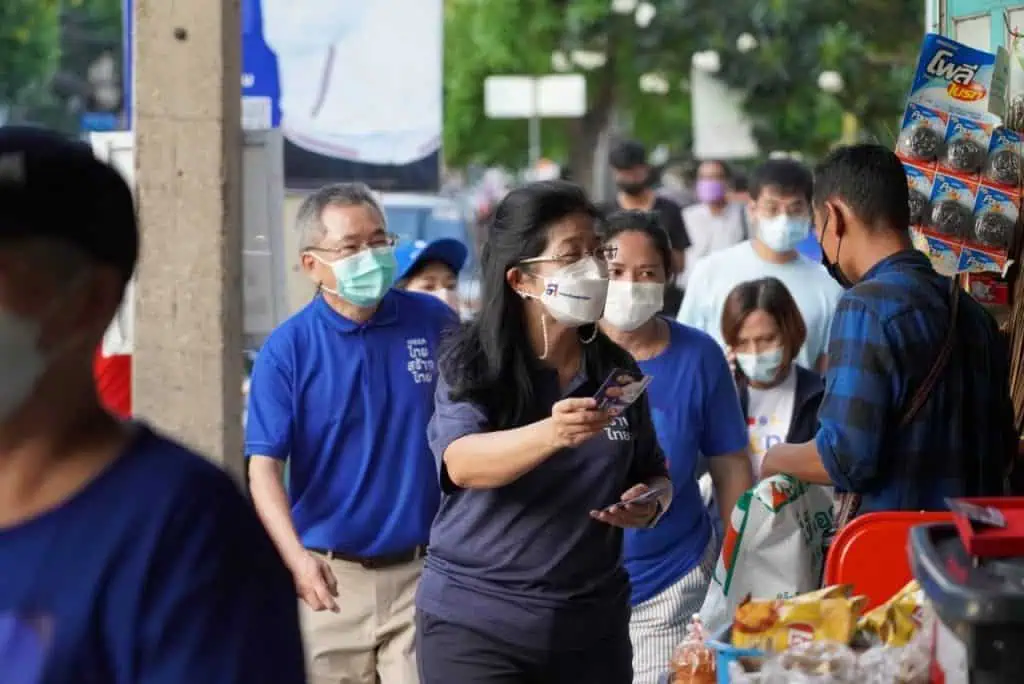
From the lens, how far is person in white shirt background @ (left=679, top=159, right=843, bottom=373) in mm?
8516

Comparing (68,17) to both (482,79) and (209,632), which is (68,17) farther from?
(209,632)

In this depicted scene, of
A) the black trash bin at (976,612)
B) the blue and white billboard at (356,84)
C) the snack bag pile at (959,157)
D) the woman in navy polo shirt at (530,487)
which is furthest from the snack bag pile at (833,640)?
the blue and white billboard at (356,84)

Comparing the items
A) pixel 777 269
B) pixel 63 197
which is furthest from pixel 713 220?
pixel 63 197

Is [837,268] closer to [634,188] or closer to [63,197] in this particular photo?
[63,197]

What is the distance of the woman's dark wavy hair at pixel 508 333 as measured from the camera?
4.28m

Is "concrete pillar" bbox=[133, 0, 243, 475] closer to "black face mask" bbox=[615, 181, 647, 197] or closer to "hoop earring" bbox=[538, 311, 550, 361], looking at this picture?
"hoop earring" bbox=[538, 311, 550, 361]

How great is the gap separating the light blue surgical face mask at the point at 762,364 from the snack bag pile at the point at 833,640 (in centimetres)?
327

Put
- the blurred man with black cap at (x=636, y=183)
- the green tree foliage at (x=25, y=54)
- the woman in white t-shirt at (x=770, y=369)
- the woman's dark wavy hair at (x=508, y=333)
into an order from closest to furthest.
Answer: the woman's dark wavy hair at (x=508, y=333), the woman in white t-shirt at (x=770, y=369), the blurred man with black cap at (x=636, y=183), the green tree foliage at (x=25, y=54)

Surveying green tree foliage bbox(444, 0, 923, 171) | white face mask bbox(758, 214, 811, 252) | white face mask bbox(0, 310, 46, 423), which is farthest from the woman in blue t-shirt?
green tree foliage bbox(444, 0, 923, 171)

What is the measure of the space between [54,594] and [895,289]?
2877 mm

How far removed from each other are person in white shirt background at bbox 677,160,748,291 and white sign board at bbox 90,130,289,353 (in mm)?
8256

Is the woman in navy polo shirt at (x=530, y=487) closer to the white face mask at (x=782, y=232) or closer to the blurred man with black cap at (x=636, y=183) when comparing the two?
the white face mask at (x=782, y=232)

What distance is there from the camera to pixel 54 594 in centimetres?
213

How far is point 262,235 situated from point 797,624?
12.4ft
